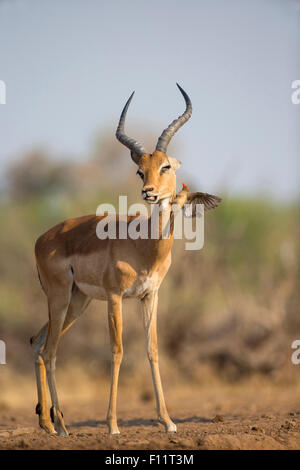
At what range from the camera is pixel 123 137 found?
7680 mm

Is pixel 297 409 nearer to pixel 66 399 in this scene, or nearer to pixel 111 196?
pixel 66 399

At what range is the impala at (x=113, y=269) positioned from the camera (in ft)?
24.3

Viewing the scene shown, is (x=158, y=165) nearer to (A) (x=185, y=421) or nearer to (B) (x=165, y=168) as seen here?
(B) (x=165, y=168)

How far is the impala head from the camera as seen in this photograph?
7.07 m

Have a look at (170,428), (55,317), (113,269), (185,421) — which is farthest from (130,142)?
(185,421)

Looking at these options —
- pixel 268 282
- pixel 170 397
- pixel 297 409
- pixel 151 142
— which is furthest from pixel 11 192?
pixel 297 409

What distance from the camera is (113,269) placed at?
770 centimetres

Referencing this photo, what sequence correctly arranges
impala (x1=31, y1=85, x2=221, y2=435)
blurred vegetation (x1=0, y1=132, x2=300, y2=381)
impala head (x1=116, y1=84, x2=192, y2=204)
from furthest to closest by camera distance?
blurred vegetation (x1=0, y1=132, x2=300, y2=381) → impala (x1=31, y1=85, x2=221, y2=435) → impala head (x1=116, y1=84, x2=192, y2=204)

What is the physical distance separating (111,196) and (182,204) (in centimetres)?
1646

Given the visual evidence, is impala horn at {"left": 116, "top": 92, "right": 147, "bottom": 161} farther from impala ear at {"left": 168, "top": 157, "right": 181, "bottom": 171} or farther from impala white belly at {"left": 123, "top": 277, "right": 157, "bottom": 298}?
impala white belly at {"left": 123, "top": 277, "right": 157, "bottom": 298}

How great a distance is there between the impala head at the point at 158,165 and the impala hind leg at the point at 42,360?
2.07 meters

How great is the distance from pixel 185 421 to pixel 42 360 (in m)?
2.31

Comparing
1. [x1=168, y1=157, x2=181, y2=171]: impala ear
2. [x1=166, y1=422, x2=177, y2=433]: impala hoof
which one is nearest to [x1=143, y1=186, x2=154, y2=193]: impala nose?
[x1=168, y1=157, x2=181, y2=171]: impala ear
